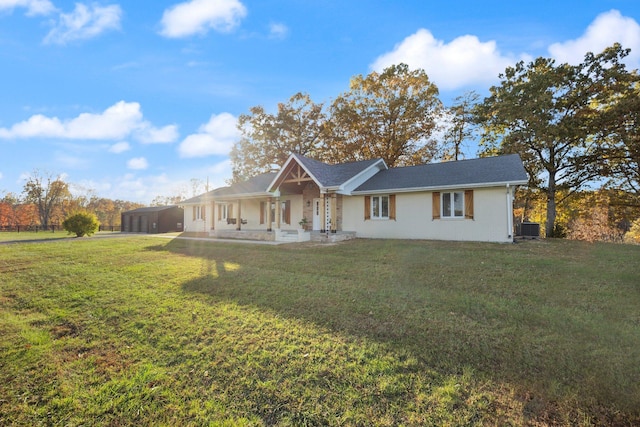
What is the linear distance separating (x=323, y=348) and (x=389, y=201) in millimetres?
12159

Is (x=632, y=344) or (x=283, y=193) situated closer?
(x=632, y=344)

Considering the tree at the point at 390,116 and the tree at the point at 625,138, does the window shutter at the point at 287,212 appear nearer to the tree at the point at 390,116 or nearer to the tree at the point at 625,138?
the tree at the point at 390,116

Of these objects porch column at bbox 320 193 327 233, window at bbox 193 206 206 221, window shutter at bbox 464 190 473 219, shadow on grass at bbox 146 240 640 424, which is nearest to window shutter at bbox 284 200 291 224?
porch column at bbox 320 193 327 233

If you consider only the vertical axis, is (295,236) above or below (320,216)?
below

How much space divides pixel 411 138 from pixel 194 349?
2592 cm

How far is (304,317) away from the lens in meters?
4.91

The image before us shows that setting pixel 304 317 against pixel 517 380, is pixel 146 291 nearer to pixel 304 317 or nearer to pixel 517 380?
pixel 304 317

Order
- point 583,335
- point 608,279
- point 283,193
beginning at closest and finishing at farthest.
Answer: point 583,335
point 608,279
point 283,193

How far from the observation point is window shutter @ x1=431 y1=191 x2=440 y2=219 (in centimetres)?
1386

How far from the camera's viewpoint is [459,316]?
4.89 m

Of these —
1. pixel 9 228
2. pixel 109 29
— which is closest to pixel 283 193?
pixel 109 29

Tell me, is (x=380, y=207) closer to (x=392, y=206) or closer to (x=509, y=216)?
(x=392, y=206)

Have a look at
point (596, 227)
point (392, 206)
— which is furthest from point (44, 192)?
point (596, 227)

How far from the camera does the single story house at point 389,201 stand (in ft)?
42.1
